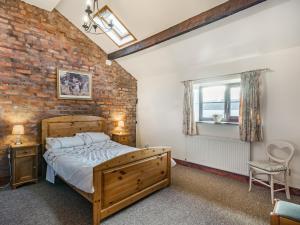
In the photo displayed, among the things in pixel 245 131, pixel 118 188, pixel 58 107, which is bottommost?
pixel 118 188

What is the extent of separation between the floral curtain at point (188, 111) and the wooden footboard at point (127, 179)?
1.25m

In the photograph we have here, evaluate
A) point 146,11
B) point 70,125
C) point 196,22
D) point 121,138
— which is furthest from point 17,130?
point 196,22

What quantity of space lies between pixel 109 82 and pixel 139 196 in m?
3.21

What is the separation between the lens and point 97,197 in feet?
6.89

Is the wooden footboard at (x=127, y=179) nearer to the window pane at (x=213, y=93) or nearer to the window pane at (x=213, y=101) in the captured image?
the window pane at (x=213, y=101)

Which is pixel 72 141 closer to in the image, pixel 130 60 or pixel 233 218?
pixel 130 60

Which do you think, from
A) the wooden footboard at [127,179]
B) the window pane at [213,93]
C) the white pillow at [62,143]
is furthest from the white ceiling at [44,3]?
the window pane at [213,93]

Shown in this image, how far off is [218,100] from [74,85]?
3341 mm

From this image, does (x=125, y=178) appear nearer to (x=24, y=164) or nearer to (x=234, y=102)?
(x=24, y=164)

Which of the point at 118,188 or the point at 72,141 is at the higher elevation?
the point at 72,141

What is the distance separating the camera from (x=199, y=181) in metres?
3.44

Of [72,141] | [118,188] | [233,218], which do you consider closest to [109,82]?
[72,141]

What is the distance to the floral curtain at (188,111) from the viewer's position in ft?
Answer: 13.8

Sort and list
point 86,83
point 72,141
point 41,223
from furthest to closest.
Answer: point 86,83 → point 72,141 → point 41,223
